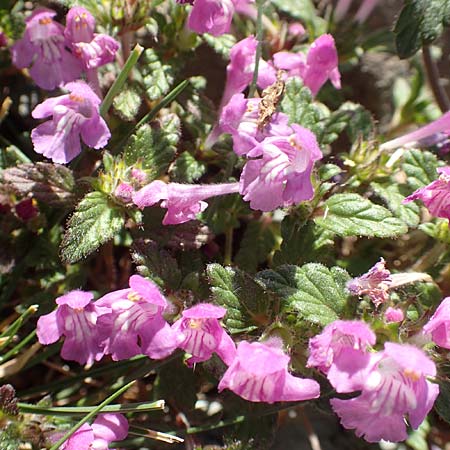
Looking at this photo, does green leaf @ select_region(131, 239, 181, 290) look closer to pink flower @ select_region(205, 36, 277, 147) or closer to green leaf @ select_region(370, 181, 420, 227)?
pink flower @ select_region(205, 36, 277, 147)

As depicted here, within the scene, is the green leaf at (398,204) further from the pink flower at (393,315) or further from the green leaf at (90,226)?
the green leaf at (90,226)

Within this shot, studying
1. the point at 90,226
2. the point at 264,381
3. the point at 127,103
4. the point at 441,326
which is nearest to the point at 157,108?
the point at 127,103

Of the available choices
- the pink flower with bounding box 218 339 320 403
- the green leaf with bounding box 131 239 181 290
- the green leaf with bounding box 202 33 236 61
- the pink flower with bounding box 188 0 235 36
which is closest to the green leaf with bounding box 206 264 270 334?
the green leaf with bounding box 131 239 181 290

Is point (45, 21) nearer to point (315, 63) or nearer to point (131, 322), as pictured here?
point (315, 63)

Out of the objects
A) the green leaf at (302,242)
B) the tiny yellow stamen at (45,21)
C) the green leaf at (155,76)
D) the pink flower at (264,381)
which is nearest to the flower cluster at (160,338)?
the pink flower at (264,381)

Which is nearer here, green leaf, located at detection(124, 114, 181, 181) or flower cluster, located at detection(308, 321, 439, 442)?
flower cluster, located at detection(308, 321, 439, 442)

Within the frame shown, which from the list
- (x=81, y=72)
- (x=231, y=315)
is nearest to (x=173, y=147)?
(x=81, y=72)
